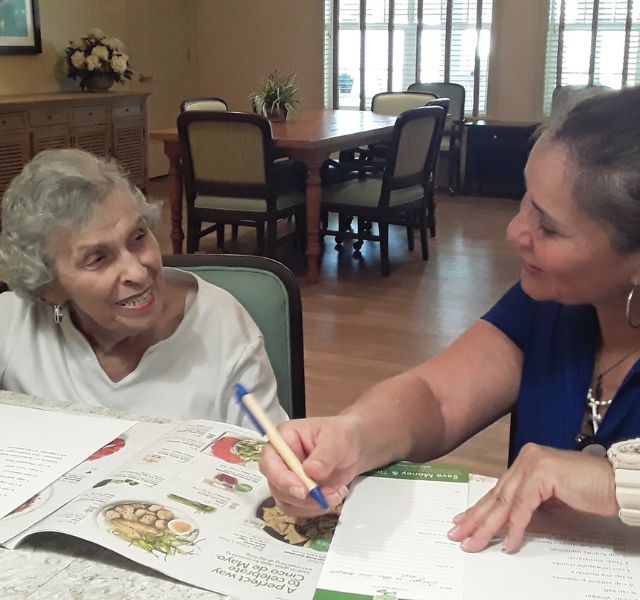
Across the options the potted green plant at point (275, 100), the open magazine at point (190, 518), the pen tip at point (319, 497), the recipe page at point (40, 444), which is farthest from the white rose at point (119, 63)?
the pen tip at point (319, 497)

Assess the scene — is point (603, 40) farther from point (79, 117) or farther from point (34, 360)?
point (34, 360)

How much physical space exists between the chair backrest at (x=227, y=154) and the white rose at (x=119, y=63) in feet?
8.54

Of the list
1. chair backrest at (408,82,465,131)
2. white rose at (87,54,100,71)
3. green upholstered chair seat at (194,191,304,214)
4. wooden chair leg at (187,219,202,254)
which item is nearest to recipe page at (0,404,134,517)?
green upholstered chair seat at (194,191,304,214)

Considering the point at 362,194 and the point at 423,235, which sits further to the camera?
the point at 423,235

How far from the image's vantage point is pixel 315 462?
0.88 meters

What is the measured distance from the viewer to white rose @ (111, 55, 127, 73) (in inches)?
260

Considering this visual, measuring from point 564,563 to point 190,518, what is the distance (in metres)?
0.39

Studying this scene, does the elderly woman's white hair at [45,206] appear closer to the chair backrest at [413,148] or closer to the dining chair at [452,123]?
the chair backrest at [413,148]

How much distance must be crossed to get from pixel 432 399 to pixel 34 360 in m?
0.73

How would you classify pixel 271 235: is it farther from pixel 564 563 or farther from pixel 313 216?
pixel 564 563

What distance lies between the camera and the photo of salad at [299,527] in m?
0.84

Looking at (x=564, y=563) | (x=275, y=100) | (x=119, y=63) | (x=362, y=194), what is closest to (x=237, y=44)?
(x=119, y=63)

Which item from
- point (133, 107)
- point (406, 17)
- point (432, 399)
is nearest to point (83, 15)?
point (133, 107)

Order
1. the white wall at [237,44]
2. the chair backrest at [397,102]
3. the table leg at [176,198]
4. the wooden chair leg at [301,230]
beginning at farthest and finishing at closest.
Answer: the white wall at [237,44]
the chair backrest at [397,102]
the wooden chair leg at [301,230]
the table leg at [176,198]
